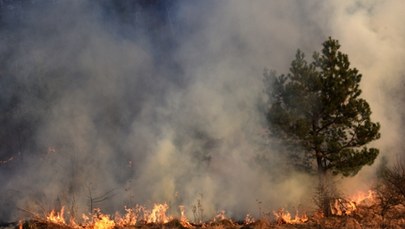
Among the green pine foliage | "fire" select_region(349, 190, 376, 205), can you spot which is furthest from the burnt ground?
"fire" select_region(349, 190, 376, 205)

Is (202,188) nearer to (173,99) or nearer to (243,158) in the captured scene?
(243,158)

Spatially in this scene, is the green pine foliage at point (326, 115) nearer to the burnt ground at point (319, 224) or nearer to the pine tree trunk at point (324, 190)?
the pine tree trunk at point (324, 190)

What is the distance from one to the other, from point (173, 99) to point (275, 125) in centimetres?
1024

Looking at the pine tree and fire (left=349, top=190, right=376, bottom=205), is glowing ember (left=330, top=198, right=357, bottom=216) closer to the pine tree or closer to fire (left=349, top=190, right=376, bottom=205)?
the pine tree

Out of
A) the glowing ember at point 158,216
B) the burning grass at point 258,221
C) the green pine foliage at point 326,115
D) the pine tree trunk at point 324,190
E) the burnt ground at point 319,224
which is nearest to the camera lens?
the burnt ground at point 319,224

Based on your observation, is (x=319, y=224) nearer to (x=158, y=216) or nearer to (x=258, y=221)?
(x=258, y=221)

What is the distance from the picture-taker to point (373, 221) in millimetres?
14430

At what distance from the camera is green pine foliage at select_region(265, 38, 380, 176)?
16.0m

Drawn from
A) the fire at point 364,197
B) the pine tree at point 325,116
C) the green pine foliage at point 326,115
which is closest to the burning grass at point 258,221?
the fire at point 364,197

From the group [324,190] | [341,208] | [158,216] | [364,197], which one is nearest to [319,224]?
[324,190]

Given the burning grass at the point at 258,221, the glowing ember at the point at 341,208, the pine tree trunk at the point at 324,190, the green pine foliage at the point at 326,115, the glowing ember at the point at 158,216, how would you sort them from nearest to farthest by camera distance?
the burning grass at the point at 258,221 → the glowing ember at the point at 158,216 → the green pine foliage at the point at 326,115 → the pine tree trunk at the point at 324,190 → the glowing ember at the point at 341,208

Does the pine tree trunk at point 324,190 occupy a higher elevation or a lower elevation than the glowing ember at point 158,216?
higher

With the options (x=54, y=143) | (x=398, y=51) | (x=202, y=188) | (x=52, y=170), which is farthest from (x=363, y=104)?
(x=54, y=143)

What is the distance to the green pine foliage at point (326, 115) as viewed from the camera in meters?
Result: 16.0
